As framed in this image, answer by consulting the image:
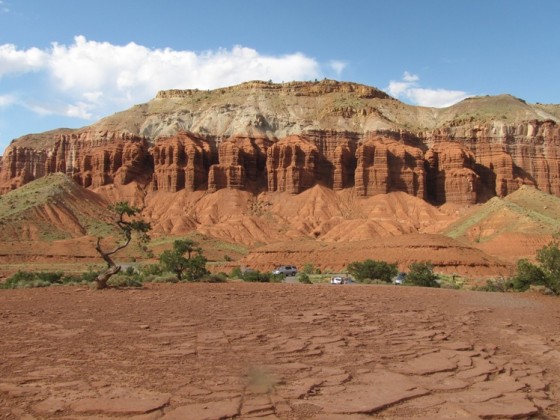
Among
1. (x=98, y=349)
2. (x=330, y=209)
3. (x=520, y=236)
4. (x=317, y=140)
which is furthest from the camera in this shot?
(x=317, y=140)

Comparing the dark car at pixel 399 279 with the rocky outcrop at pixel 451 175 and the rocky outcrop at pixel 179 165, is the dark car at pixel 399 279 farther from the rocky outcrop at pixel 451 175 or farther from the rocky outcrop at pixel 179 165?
the rocky outcrop at pixel 179 165

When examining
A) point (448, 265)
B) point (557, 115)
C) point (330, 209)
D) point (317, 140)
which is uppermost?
point (557, 115)

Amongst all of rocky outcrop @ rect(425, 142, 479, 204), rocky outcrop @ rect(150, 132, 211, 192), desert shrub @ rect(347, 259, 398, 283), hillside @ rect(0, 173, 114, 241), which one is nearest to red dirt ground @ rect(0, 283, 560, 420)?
desert shrub @ rect(347, 259, 398, 283)

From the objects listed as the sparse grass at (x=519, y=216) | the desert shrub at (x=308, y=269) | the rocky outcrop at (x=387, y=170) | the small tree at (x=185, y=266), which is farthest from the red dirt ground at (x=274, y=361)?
the rocky outcrop at (x=387, y=170)

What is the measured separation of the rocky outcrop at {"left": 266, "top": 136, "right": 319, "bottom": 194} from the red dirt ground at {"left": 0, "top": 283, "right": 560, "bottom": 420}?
247ft

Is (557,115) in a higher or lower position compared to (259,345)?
higher

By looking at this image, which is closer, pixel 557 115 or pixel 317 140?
pixel 317 140

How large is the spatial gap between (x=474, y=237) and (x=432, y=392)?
59.9 meters

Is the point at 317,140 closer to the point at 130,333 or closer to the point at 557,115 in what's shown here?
the point at 557,115

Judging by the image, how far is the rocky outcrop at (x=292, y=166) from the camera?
9112 cm

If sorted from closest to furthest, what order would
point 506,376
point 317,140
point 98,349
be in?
point 506,376 → point 98,349 → point 317,140

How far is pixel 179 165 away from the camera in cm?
9450

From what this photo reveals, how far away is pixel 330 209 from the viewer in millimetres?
85875

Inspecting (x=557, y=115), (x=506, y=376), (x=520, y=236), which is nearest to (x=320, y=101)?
(x=557, y=115)
